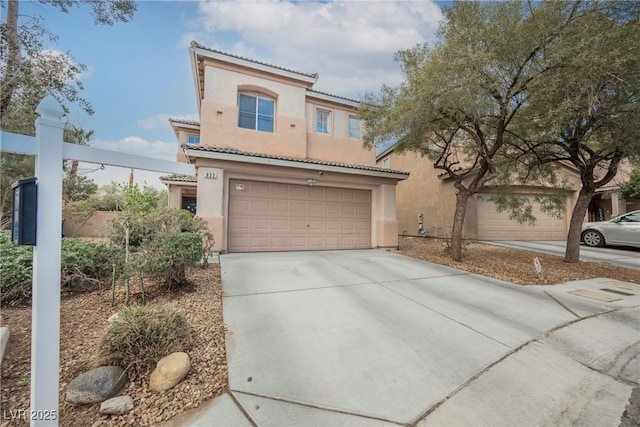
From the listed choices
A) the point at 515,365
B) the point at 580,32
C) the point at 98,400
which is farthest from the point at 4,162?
the point at 580,32

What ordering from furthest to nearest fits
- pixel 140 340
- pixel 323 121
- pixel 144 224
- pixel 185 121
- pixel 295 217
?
pixel 185 121, pixel 323 121, pixel 295 217, pixel 144 224, pixel 140 340

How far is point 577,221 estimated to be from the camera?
8.12 meters

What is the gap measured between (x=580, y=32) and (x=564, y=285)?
218 inches

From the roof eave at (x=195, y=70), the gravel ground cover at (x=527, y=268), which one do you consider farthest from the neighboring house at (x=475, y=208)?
the roof eave at (x=195, y=70)

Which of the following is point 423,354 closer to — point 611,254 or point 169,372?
point 169,372

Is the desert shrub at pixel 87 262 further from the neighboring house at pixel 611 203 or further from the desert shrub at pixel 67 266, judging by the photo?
the neighboring house at pixel 611 203

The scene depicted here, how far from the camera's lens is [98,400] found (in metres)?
2.22

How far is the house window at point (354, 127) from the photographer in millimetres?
12711

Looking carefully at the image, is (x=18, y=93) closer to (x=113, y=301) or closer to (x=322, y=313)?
(x=113, y=301)

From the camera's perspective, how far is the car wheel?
1143cm

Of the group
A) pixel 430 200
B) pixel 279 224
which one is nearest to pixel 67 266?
pixel 279 224

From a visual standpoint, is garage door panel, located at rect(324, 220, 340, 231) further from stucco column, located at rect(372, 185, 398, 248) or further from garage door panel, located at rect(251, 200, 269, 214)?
garage door panel, located at rect(251, 200, 269, 214)

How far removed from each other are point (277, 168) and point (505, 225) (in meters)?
12.1

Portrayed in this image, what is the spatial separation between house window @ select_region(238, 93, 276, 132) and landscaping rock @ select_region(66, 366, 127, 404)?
951 cm
